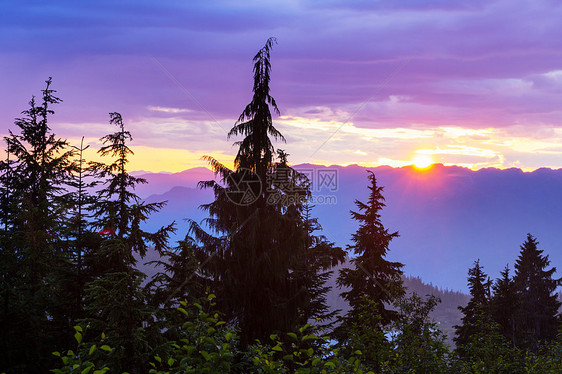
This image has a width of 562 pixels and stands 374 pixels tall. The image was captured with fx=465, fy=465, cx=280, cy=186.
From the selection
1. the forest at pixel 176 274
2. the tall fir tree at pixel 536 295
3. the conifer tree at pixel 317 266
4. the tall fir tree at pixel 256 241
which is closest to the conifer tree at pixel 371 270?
the conifer tree at pixel 317 266

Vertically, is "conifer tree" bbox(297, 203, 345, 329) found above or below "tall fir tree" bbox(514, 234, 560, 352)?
above

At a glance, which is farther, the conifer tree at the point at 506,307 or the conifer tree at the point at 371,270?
the conifer tree at the point at 506,307

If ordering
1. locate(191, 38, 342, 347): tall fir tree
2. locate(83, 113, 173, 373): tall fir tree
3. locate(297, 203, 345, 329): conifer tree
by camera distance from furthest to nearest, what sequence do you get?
locate(297, 203, 345, 329): conifer tree → locate(191, 38, 342, 347): tall fir tree → locate(83, 113, 173, 373): tall fir tree

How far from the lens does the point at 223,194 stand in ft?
66.8

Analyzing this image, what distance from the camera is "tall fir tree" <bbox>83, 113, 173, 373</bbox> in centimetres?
1127

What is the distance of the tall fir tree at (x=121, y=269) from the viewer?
1127cm

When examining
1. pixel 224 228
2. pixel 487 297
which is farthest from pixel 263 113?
pixel 487 297

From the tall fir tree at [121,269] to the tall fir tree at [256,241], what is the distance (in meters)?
2.89

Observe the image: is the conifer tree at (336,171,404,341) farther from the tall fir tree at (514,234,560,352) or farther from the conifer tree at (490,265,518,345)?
the tall fir tree at (514,234,560,352)

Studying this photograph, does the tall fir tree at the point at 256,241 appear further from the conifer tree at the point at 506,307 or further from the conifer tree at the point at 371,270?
the conifer tree at the point at 506,307

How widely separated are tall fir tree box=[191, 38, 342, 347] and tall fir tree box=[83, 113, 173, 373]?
114 inches

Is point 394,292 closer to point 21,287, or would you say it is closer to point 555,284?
point 21,287

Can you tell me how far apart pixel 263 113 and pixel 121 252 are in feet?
32.0

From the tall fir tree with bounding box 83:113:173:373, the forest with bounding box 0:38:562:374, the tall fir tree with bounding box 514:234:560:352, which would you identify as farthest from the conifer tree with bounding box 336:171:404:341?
the tall fir tree with bounding box 514:234:560:352
